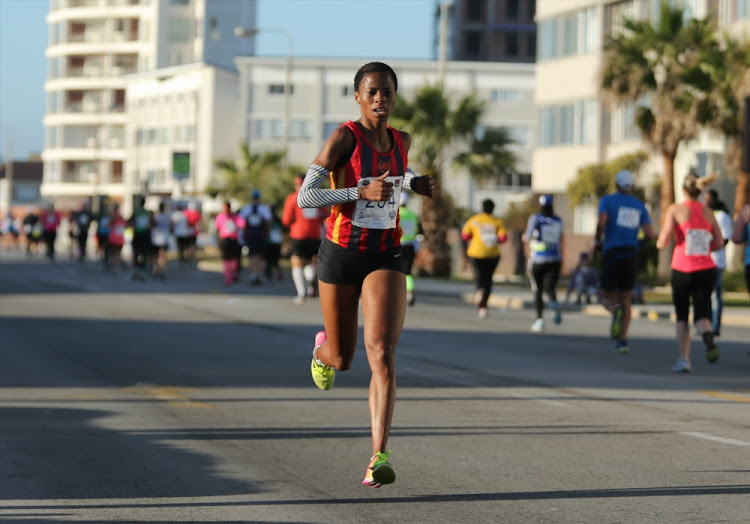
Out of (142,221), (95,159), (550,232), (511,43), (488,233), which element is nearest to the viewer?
(550,232)

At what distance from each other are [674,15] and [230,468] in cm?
2923

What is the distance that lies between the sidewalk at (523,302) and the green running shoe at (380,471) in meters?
16.5

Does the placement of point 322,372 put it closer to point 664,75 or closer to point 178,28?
point 664,75

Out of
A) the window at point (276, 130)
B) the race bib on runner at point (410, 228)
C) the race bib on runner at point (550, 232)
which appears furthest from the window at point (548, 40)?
the window at point (276, 130)

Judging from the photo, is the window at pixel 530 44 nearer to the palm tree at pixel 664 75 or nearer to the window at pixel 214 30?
the window at pixel 214 30

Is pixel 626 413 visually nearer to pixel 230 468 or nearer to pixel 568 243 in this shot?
pixel 230 468

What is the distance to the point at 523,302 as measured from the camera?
26531 millimetres

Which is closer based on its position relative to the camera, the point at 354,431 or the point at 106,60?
the point at 354,431

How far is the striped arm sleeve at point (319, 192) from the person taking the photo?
705 centimetres

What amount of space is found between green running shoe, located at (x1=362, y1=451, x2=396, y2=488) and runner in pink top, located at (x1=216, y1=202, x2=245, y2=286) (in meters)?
23.8

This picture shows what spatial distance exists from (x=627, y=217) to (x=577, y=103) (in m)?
30.2

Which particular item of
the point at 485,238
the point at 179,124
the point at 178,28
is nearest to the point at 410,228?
the point at 485,238

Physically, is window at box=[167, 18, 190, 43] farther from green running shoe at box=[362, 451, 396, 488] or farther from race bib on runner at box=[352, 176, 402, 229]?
green running shoe at box=[362, 451, 396, 488]

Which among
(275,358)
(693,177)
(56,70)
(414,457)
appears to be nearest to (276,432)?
(414,457)
